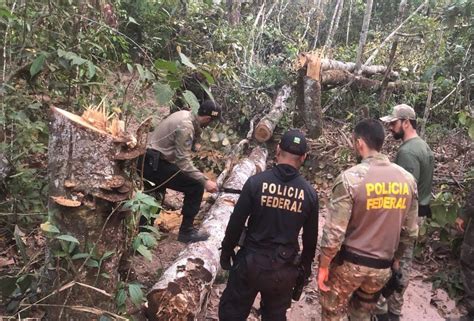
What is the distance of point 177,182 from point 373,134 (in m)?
2.57

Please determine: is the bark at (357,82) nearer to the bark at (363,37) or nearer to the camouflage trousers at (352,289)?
the bark at (363,37)

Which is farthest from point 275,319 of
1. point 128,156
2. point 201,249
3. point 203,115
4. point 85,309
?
point 203,115

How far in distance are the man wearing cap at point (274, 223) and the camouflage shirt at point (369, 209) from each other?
183mm

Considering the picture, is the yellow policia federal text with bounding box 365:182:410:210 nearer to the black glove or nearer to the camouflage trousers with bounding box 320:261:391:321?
the camouflage trousers with bounding box 320:261:391:321

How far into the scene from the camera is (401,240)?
11.6 ft

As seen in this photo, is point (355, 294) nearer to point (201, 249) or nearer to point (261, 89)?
point (201, 249)

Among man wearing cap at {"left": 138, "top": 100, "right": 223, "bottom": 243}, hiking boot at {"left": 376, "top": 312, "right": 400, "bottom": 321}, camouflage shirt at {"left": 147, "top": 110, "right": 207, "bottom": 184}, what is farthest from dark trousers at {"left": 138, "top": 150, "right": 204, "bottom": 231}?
hiking boot at {"left": 376, "top": 312, "right": 400, "bottom": 321}

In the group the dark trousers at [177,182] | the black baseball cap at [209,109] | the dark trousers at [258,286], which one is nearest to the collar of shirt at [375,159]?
the dark trousers at [258,286]

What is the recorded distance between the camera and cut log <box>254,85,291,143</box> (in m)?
7.74

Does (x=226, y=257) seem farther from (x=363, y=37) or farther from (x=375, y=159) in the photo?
(x=363, y=37)

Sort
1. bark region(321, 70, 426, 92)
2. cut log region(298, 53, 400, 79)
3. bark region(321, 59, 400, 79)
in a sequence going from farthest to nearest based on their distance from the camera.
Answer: bark region(321, 70, 426, 92), bark region(321, 59, 400, 79), cut log region(298, 53, 400, 79)

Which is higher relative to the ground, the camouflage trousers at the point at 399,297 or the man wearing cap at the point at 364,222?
the man wearing cap at the point at 364,222

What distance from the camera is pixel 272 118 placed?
26.1ft

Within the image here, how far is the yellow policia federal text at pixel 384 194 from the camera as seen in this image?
3.13m
